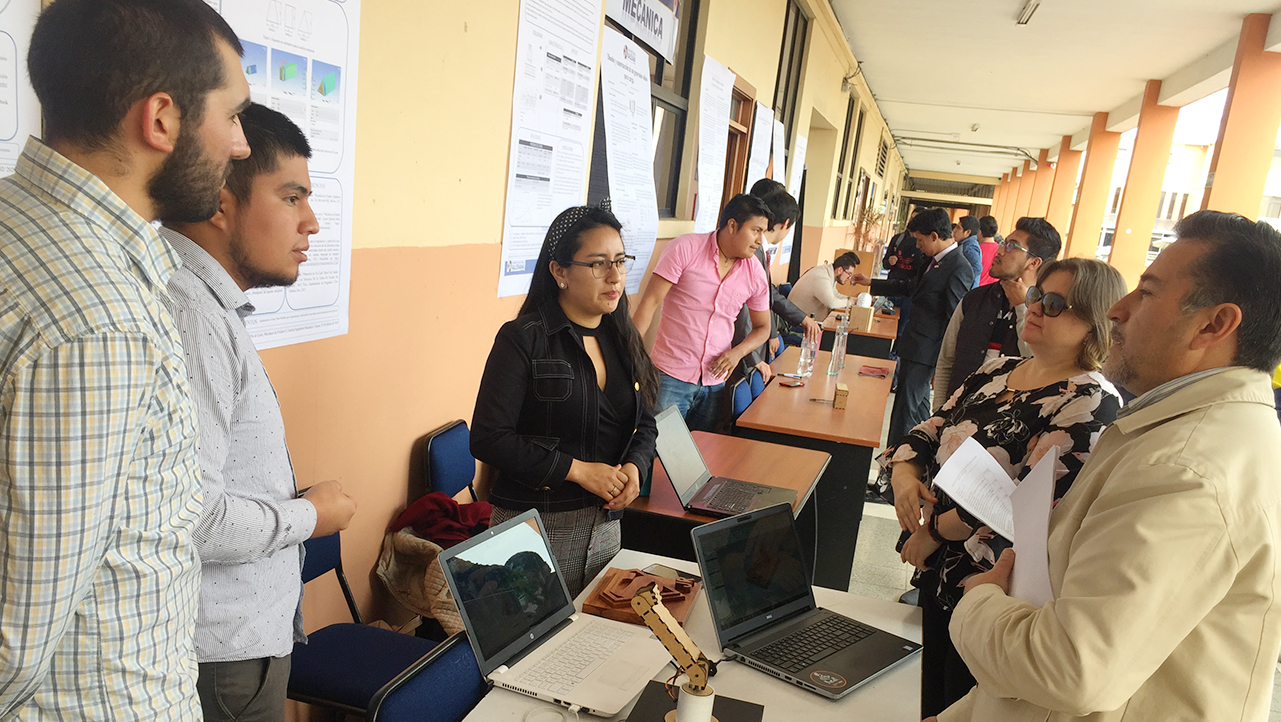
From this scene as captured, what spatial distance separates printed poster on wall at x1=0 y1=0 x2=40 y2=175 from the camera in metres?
1.08

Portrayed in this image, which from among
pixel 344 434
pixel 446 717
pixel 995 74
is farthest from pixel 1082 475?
pixel 995 74

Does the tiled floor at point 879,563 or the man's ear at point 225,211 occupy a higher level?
the man's ear at point 225,211

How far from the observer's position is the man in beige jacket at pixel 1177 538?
2.84 feet

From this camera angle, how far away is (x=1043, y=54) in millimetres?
7941

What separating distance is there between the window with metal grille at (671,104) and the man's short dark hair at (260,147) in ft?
9.34

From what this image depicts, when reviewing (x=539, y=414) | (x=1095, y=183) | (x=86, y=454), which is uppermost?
(x=1095, y=183)

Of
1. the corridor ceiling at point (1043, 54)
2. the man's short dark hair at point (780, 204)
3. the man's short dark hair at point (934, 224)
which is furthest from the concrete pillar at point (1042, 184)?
the man's short dark hair at point (780, 204)

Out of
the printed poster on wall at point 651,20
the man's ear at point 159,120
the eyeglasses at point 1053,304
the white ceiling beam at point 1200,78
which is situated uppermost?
the white ceiling beam at point 1200,78

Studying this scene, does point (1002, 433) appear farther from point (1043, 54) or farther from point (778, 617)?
point (1043, 54)

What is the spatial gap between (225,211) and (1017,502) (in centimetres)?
129

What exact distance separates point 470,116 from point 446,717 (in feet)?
5.62

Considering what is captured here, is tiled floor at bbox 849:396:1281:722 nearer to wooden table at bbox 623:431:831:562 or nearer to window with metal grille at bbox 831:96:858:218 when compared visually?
wooden table at bbox 623:431:831:562

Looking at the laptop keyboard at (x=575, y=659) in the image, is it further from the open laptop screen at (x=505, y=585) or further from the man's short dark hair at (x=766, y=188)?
the man's short dark hair at (x=766, y=188)

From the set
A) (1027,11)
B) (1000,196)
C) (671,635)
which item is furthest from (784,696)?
(1000,196)
